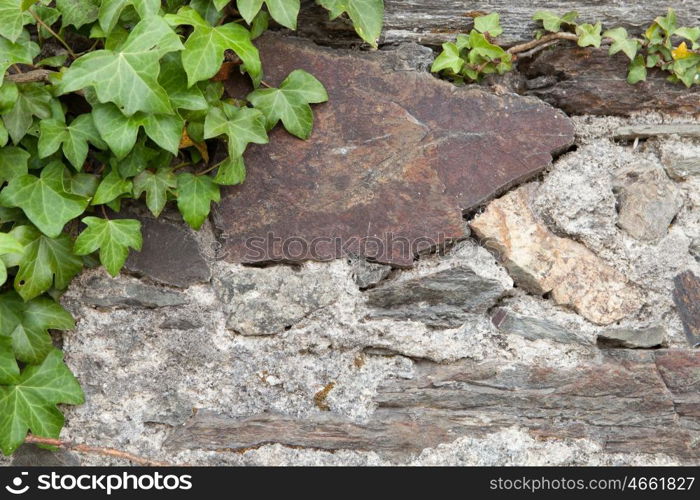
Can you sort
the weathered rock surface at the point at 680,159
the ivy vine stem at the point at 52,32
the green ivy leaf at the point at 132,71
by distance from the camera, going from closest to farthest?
the green ivy leaf at the point at 132,71 < the ivy vine stem at the point at 52,32 < the weathered rock surface at the point at 680,159

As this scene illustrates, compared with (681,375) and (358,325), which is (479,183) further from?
(681,375)

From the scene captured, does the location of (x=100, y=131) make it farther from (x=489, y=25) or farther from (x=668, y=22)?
(x=668, y=22)

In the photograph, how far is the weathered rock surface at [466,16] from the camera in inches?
56.9

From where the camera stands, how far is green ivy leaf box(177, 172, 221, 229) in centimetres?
141

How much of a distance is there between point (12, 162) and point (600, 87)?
1.13 meters

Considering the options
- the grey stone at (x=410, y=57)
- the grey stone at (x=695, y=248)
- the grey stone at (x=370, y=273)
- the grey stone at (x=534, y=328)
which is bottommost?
the grey stone at (x=534, y=328)

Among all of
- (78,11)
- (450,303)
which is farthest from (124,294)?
(450,303)

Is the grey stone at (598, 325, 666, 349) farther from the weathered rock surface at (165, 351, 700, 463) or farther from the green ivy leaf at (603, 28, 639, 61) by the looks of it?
the green ivy leaf at (603, 28, 639, 61)

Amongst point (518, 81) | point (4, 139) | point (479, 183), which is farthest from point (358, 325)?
point (4, 139)

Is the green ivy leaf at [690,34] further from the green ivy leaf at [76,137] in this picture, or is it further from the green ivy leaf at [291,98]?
the green ivy leaf at [76,137]

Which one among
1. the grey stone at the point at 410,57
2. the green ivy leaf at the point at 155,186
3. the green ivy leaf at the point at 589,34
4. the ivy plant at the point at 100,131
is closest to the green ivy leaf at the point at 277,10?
the ivy plant at the point at 100,131

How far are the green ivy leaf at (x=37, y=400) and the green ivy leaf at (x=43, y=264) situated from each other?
Answer: 0.14 m

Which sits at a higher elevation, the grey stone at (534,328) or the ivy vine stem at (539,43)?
the ivy vine stem at (539,43)

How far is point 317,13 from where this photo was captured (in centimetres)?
147
